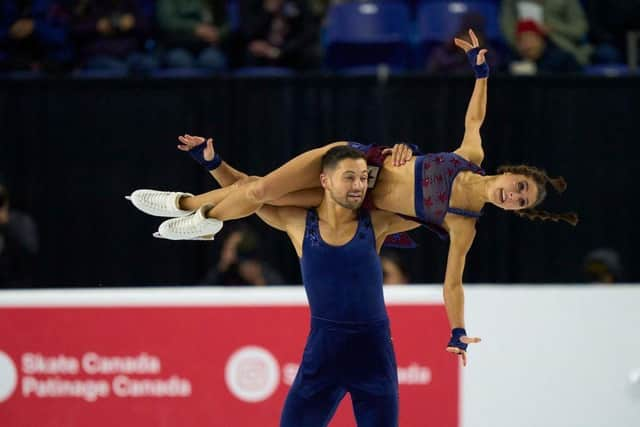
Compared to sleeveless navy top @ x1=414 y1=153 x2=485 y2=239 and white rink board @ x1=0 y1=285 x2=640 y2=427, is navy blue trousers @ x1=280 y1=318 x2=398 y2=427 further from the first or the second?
white rink board @ x1=0 y1=285 x2=640 y2=427

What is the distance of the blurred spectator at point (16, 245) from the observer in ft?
23.0

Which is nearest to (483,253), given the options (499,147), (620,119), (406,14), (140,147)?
(499,147)

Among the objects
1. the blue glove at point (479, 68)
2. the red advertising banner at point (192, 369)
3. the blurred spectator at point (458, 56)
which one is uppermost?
the blurred spectator at point (458, 56)

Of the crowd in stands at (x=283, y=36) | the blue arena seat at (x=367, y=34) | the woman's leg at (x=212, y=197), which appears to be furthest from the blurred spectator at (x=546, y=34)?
the woman's leg at (x=212, y=197)

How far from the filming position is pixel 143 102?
7676mm

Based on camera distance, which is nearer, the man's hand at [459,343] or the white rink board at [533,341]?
the man's hand at [459,343]

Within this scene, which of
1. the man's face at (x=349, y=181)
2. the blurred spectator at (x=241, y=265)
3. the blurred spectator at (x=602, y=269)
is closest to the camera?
the man's face at (x=349, y=181)

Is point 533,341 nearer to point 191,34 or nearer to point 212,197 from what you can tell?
point 212,197

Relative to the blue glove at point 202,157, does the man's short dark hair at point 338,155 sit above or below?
below

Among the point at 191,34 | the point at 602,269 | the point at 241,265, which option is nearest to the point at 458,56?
the point at 602,269

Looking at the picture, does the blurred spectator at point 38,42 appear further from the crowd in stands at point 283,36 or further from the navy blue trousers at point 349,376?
the navy blue trousers at point 349,376

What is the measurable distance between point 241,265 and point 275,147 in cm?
138

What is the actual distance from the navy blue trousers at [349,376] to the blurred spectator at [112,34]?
4261 mm

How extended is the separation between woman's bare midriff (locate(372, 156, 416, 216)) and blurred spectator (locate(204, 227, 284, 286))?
240cm
